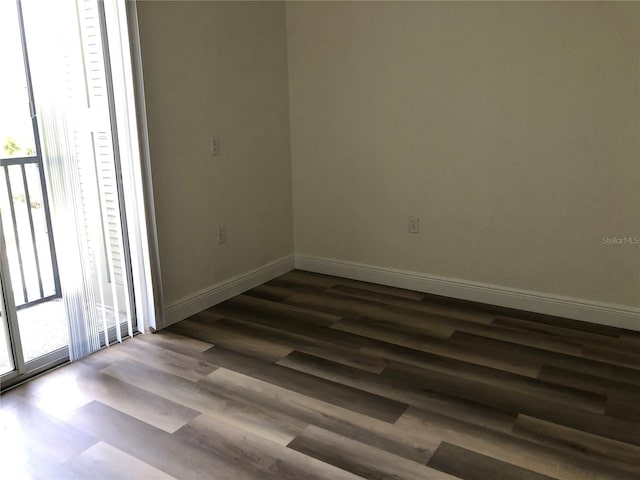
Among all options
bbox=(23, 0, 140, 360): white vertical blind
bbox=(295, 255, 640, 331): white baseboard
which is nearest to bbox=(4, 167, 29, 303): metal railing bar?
bbox=(23, 0, 140, 360): white vertical blind

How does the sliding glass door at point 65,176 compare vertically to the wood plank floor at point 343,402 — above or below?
above

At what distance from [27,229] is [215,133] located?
49.8 inches

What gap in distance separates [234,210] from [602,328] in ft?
7.95

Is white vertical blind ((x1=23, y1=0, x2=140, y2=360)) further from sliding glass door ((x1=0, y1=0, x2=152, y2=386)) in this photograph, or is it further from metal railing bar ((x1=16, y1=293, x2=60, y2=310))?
metal railing bar ((x1=16, y1=293, x2=60, y2=310))

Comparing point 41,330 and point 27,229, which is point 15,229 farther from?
point 41,330

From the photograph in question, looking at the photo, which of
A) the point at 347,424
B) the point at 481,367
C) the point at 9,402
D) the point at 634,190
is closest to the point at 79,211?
the point at 9,402

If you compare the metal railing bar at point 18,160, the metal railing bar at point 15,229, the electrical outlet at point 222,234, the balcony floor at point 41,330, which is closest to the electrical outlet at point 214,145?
the electrical outlet at point 222,234

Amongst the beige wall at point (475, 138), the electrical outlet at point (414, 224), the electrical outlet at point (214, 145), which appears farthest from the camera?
the electrical outlet at point (414, 224)

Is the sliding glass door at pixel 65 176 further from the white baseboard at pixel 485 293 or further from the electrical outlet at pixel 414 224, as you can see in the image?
the electrical outlet at pixel 414 224

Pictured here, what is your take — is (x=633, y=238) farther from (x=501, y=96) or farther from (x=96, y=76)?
(x=96, y=76)

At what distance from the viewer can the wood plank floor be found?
6.59 feet

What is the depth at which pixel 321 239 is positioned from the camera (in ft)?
13.6

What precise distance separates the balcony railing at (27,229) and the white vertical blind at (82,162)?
0.16 meters

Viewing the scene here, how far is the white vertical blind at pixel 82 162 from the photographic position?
257 centimetres
